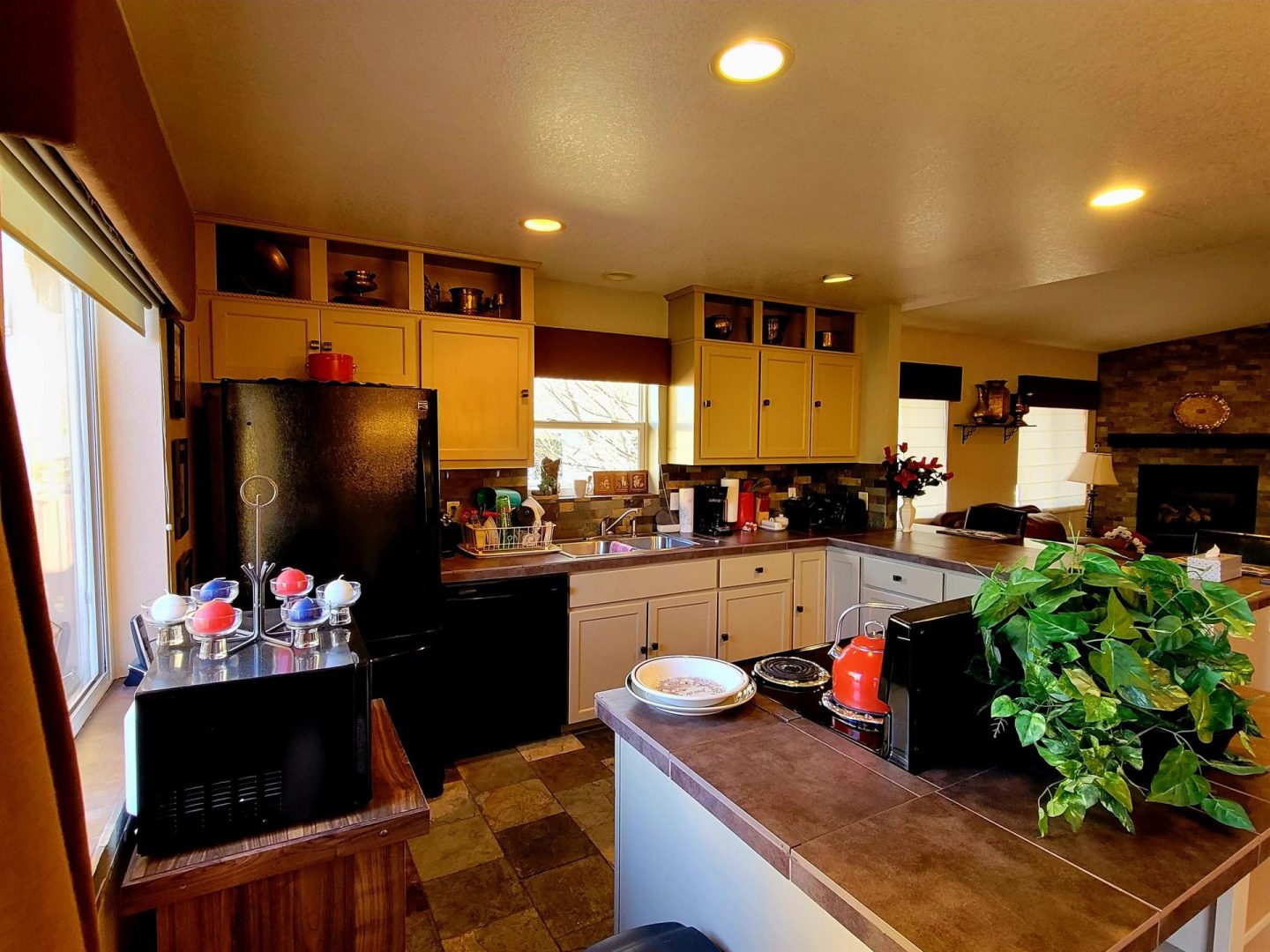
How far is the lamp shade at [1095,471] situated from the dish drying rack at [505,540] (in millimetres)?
5280

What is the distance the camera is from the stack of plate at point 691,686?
4.48ft

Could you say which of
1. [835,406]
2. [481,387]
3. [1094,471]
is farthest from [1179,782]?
[1094,471]

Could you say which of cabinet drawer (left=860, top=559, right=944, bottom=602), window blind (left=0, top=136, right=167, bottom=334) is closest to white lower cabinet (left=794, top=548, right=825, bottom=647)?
cabinet drawer (left=860, top=559, right=944, bottom=602)

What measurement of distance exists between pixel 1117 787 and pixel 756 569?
8.47 feet

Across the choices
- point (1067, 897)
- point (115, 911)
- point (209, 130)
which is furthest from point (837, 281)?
point (115, 911)

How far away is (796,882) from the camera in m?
0.92

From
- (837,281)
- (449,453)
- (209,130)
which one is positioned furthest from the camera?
(837,281)

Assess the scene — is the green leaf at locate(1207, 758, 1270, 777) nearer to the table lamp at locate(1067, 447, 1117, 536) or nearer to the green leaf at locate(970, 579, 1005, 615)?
the green leaf at locate(970, 579, 1005, 615)

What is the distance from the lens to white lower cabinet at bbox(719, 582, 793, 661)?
3.44 metres

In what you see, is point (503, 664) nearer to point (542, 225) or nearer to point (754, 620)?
point (754, 620)

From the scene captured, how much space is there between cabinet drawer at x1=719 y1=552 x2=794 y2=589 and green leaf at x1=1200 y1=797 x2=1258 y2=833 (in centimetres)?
244

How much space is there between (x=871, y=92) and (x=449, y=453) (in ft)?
7.11

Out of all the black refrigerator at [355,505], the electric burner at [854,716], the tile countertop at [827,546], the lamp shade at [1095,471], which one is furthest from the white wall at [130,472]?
the lamp shade at [1095,471]

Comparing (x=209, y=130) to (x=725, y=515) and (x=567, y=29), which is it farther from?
(x=725, y=515)
